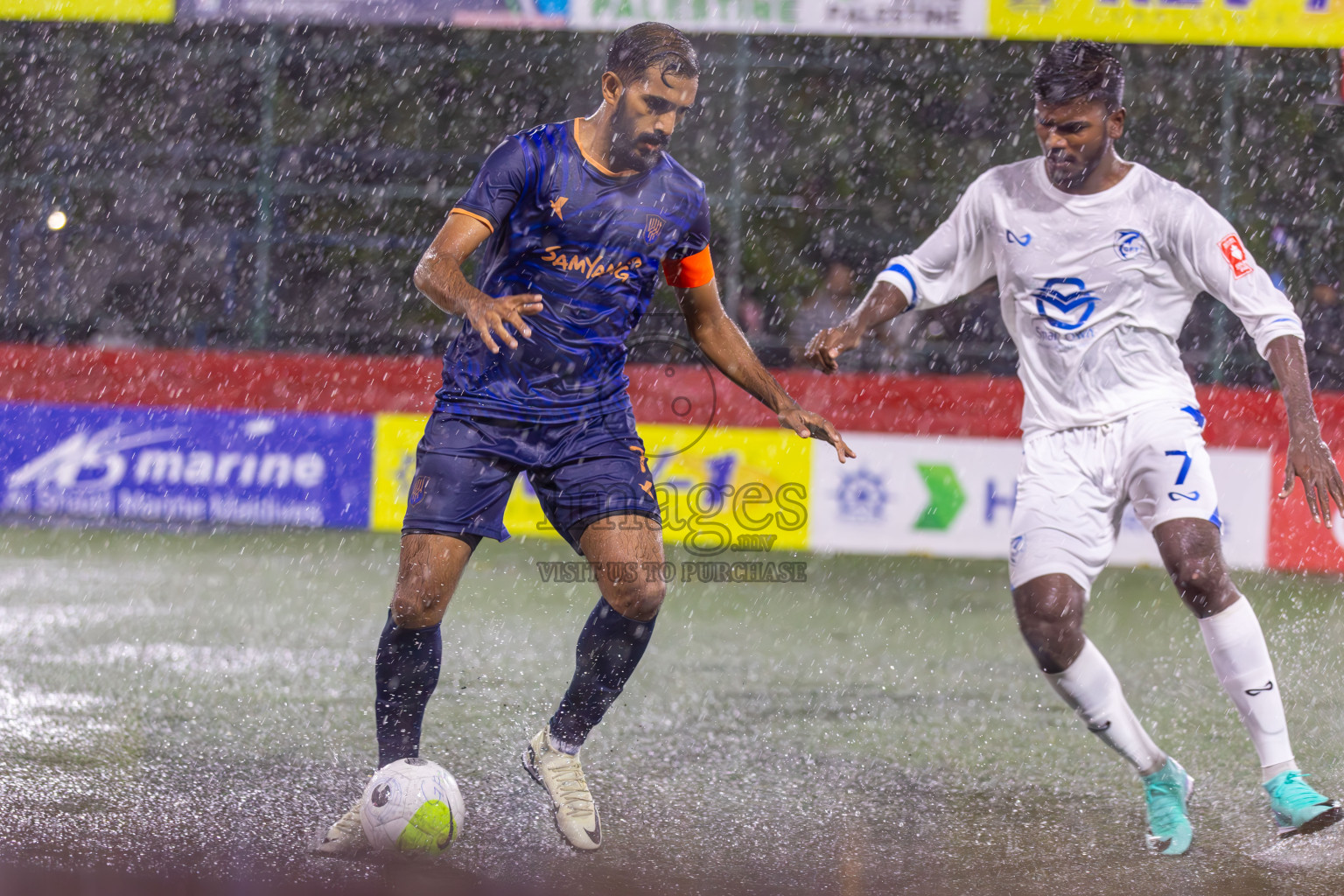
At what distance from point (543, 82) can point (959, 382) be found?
6.18 meters

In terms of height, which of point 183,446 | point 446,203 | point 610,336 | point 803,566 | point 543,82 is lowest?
point 803,566

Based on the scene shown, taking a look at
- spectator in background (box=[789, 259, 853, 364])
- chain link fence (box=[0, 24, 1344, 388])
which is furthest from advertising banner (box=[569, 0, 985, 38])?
spectator in background (box=[789, 259, 853, 364])

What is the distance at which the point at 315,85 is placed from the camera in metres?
14.4

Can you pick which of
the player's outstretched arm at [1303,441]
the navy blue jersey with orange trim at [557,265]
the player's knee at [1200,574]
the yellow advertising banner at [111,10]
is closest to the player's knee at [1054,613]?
the player's knee at [1200,574]

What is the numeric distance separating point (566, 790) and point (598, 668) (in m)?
0.32

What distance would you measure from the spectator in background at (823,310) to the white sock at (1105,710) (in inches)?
288

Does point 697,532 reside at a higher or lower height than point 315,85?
lower

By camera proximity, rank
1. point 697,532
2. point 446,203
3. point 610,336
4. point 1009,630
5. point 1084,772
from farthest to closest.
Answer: point 446,203 < point 697,532 < point 1009,630 < point 1084,772 < point 610,336

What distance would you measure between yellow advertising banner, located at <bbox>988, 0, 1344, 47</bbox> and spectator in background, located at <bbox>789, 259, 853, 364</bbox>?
2.26m

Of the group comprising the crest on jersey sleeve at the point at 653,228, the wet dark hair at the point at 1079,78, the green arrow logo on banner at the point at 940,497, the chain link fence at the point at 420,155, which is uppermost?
the chain link fence at the point at 420,155

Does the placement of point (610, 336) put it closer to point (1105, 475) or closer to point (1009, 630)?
point (1105, 475)

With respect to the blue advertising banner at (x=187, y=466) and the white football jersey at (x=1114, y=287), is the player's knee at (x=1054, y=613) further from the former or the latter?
the blue advertising banner at (x=187, y=466)

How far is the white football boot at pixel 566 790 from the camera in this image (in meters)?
3.52

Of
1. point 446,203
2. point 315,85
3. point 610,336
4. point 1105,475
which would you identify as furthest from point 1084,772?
point 315,85
